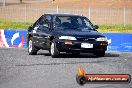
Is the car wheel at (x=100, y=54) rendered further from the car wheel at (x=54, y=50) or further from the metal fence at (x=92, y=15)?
the metal fence at (x=92, y=15)

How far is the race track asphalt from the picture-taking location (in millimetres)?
11477

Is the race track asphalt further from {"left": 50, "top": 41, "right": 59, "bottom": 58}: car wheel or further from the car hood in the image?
the car hood

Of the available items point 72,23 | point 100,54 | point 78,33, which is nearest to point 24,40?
point 72,23

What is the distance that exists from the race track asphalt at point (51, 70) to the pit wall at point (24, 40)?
204 inches

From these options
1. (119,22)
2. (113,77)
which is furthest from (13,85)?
(119,22)

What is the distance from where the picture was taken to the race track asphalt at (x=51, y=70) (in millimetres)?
11477

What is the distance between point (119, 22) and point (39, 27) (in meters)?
30.7

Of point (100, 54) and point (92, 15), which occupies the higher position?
point (100, 54)

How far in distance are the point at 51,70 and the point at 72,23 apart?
206 inches

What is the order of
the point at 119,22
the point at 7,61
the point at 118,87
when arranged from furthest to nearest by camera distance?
the point at 119,22 < the point at 7,61 < the point at 118,87

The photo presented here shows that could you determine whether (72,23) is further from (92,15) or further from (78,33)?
(92,15)

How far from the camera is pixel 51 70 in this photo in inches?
570

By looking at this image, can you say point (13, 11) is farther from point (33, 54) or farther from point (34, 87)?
point (34, 87)

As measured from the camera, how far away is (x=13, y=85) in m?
11.3
